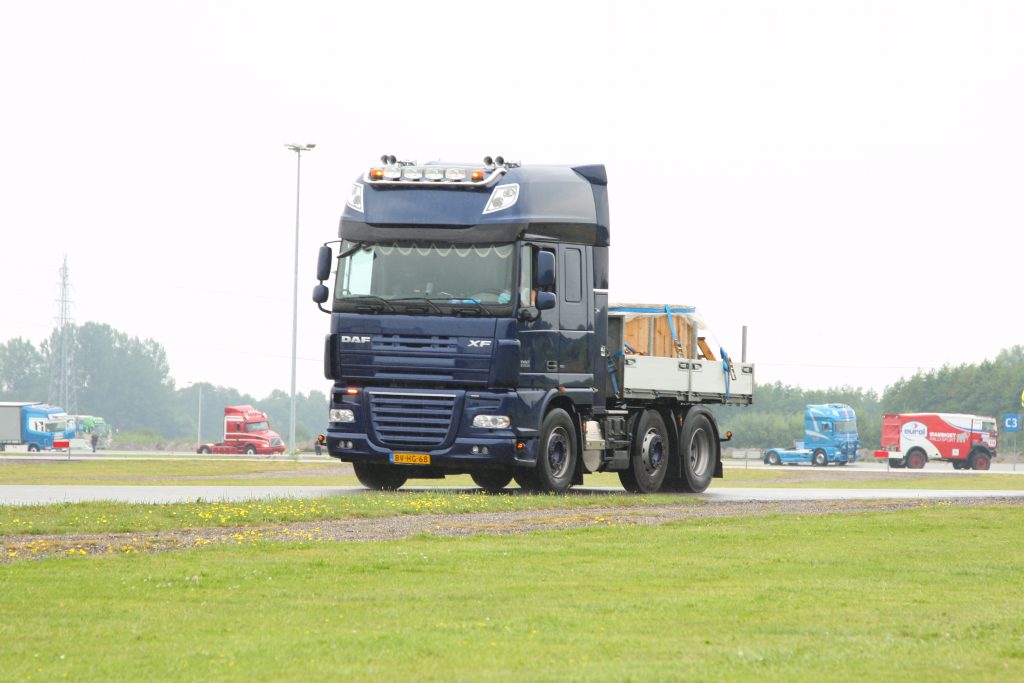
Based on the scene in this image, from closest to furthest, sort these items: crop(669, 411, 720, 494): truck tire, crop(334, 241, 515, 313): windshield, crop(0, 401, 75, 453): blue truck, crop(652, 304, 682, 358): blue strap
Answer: crop(334, 241, 515, 313): windshield, crop(652, 304, 682, 358): blue strap, crop(669, 411, 720, 494): truck tire, crop(0, 401, 75, 453): blue truck

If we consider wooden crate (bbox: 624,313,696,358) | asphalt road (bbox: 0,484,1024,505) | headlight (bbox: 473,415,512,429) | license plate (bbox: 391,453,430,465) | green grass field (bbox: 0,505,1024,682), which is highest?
wooden crate (bbox: 624,313,696,358)

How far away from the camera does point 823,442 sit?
80062 mm

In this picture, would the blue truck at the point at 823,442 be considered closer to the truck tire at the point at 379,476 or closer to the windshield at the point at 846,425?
the windshield at the point at 846,425

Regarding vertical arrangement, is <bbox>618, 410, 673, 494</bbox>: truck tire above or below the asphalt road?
above

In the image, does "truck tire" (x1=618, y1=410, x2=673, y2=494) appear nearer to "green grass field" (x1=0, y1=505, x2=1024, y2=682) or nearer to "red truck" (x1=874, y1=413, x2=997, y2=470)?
"green grass field" (x1=0, y1=505, x2=1024, y2=682)

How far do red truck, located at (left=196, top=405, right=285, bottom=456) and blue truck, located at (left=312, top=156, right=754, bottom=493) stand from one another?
73.5m

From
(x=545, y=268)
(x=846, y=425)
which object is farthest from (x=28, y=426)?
(x=545, y=268)

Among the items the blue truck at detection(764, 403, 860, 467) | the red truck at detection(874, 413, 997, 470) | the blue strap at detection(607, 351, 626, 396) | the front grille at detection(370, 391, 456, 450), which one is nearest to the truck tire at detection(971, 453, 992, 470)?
the red truck at detection(874, 413, 997, 470)

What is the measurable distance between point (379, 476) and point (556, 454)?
2.94 metres

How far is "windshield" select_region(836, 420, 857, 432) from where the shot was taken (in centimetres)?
8030

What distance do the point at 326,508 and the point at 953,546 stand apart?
7.29 meters

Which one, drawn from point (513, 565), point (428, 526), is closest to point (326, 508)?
point (428, 526)

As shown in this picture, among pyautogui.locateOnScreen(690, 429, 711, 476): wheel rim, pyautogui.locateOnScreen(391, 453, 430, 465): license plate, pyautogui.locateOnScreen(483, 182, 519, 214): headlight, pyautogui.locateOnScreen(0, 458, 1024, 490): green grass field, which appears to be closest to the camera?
pyautogui.locateOnScreen(391, 453, 430, 465): license plate

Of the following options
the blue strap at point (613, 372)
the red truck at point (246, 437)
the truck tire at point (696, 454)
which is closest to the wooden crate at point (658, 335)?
the blue strap at point (613, 372)
